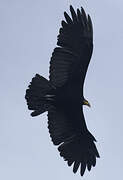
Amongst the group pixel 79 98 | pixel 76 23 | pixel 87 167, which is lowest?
pixel 87 167

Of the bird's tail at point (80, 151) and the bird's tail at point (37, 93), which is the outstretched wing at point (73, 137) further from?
the bird's tail at point (37, 93)

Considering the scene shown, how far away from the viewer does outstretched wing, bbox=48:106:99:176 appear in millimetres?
34250

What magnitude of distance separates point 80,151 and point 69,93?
208 cm

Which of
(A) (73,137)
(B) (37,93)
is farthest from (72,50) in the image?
(A) (73,137)

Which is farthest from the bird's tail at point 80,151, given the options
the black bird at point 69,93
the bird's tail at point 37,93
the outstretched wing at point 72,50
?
the outstretched wing at point 72,50

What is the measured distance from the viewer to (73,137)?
35.0 metres

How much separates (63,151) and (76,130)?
1.10 meters

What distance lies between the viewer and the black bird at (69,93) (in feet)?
109

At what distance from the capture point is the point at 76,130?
35062mm

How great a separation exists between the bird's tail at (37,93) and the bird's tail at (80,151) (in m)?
1.74

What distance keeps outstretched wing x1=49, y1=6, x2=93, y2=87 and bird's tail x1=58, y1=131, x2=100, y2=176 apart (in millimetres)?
2089

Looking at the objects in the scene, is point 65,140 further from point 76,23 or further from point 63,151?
point 76,23

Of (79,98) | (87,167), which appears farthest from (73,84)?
(87,167)

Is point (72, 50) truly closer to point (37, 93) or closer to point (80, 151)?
point (37, 93)
